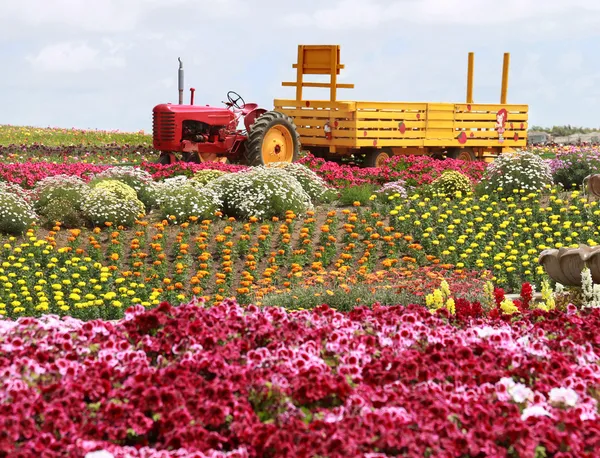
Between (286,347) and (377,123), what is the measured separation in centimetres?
1586

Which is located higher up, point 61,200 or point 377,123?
point 377,123

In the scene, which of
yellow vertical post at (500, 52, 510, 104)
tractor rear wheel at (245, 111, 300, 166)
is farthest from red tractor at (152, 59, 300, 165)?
yellow vertical post at (500, 52, 510, 104)

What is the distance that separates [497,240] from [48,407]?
884 centimetres

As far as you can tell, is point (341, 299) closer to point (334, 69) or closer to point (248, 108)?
point (248, 108)

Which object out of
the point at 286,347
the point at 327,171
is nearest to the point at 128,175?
the point at 327,171

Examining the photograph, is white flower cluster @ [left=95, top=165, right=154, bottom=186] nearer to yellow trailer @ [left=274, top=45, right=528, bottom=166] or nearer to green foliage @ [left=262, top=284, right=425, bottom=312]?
green foliage @ [left=262, top=284, right=425, bottom=312]

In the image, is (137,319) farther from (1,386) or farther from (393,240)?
(393,240)

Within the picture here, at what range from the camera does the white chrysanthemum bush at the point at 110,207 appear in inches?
483

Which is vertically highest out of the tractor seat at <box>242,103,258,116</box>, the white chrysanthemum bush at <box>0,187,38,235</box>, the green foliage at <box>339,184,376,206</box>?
the tractor seat at <box>242,103,258,116</box>

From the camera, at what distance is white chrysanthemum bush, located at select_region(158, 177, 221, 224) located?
12.5 meters

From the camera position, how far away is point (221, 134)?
1791 centimetres

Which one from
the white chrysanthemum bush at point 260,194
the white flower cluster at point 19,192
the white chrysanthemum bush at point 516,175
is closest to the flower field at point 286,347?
the white chrysanthemum bush at point 260,194

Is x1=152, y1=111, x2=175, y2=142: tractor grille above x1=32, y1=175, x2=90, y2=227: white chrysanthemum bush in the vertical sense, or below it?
above

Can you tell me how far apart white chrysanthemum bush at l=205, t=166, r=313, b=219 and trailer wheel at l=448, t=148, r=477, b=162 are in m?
9.89
